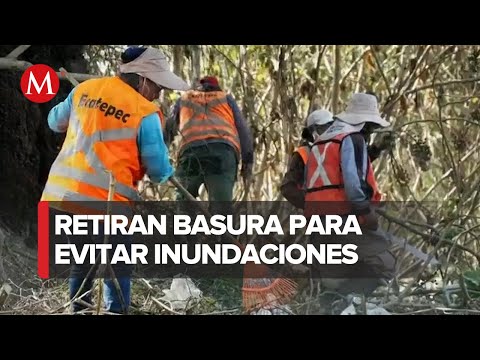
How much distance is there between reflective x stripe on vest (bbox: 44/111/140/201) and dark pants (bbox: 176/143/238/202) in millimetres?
244

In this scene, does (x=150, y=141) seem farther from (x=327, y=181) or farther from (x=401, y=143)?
(x=401, y=143)

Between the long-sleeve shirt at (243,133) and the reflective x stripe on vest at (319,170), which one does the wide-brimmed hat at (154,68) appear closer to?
the long-sleeve shirt at (243,133)

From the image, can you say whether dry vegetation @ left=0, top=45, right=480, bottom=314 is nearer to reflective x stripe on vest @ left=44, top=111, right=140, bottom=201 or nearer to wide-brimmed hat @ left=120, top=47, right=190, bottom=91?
wide-brimmed hat @ left=120, top=47, right=190, bottom=91

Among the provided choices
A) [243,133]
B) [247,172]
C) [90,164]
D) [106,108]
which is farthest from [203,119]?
[90,164]

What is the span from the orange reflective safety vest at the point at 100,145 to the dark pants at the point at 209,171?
0.21 m

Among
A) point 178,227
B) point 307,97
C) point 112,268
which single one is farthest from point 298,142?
point 112,268

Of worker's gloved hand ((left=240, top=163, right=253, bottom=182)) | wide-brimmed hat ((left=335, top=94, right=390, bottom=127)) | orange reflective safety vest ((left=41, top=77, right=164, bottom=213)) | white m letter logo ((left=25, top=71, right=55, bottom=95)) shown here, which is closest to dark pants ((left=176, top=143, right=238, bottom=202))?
worker's gloved hand ((left=240, top=163, right=253, bottom=182))

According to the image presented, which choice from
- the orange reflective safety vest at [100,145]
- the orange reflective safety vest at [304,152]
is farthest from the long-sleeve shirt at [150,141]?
the orange reflective safety vest at [304,152]

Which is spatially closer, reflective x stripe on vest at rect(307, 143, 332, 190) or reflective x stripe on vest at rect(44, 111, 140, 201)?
reflective x stripe on vest at rect(44, 111, 140, 201)

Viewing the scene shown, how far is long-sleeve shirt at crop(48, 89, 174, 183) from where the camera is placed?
4754 millimetres

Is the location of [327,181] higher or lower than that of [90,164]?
lower

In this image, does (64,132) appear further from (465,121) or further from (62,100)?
(465,121)

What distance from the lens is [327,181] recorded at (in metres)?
4.86

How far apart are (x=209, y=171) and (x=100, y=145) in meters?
0.51
